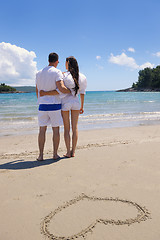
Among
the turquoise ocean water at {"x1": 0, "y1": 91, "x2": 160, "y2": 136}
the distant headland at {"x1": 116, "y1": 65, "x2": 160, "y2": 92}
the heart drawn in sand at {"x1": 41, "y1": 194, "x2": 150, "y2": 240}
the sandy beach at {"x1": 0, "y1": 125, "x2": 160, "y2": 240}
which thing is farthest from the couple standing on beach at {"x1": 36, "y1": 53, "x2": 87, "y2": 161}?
the distant headland at {"x1": 116, "y1": 65, "x2": 160, "y2": 92}

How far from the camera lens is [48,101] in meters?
3.84

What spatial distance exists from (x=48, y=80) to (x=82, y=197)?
2.22 m

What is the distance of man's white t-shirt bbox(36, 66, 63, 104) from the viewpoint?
3.75 metres

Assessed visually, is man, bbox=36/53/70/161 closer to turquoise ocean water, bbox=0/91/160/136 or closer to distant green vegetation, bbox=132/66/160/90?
turquoise ocean water, bbox=0/91/160/136

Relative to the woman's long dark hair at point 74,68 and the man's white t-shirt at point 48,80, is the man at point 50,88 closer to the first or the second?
the man's white t-shirt at point 48,80

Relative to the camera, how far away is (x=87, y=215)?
2137mm

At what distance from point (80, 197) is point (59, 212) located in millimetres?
385

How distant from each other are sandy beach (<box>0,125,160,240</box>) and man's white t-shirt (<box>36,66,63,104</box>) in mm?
1219

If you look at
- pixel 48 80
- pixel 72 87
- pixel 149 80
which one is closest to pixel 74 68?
pixel 72 87

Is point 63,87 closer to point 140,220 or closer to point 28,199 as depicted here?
point 28,199

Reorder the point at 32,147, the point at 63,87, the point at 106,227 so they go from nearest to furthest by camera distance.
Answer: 1. the point at 106,227
2. the point at 63,87
3. the point at 32,147

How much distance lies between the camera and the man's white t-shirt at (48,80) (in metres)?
3.75

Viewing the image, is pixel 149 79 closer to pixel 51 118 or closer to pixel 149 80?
pixel 149 80

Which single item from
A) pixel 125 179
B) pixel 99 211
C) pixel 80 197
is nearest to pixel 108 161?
pixel 125 179
